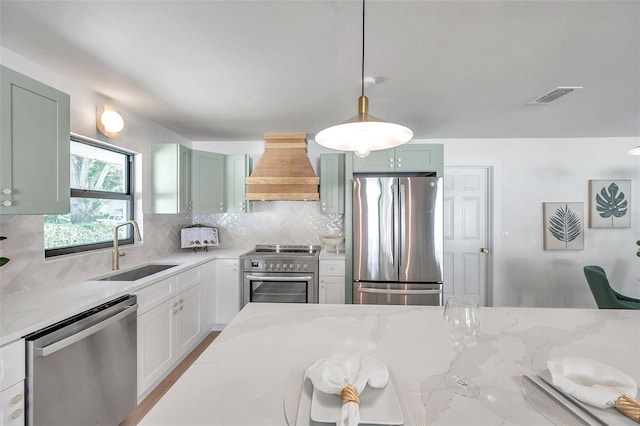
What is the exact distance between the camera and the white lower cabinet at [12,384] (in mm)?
1107

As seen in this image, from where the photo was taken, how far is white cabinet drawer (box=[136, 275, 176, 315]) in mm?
1909

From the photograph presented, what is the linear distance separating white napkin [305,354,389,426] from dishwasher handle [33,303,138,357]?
1.30m

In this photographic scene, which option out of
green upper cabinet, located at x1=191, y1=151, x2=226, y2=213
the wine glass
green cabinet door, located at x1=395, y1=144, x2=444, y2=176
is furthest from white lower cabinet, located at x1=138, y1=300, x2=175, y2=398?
green cabinet door, located at x1=395, y1=144, x2=444, y2=176

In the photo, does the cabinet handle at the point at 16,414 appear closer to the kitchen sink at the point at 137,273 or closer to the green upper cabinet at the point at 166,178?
the kitchen sink at the point at 137,273

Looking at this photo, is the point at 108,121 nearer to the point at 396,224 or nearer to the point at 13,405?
the point at 13,405

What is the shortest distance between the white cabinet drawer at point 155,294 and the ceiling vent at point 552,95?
3.35 m

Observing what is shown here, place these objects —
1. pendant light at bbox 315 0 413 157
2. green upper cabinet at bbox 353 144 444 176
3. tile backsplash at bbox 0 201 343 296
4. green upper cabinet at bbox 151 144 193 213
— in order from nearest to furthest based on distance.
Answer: pendant light at bbox 315 0 413 157, tile backsplash at bbox 0 201 343 296, green upper cabinet at bbox 151 144 193 213, green upper cabinet at bbox 353 144 444 176

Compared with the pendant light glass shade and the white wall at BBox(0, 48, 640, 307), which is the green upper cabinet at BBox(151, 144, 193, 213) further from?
the pendant light glass shade

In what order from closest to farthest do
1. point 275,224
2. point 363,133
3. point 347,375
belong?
point 347,375 < point 363,133 < point 275,224

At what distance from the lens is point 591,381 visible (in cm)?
70

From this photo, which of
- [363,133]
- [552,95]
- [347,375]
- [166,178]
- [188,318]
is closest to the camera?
[347,375]

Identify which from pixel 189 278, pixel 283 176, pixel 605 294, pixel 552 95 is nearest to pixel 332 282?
pixel 283 176

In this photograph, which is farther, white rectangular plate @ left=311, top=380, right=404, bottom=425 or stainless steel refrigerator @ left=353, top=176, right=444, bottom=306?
stainless steel refrigerator @ left=353, top=176, right=444, bottom=306

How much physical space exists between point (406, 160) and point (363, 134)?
2139 millimetres
